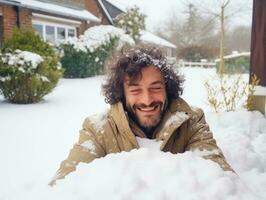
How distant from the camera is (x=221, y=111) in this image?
573 centimetres

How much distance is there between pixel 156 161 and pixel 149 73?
610mm

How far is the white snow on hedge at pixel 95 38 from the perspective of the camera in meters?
13.3

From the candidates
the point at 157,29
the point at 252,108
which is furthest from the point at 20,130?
the point at 157,29

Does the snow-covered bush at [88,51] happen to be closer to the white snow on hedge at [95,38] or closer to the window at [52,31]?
the white snow on hedge at [95,38]

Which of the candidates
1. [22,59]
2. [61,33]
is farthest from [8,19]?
[22,59]

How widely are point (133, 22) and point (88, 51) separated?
5811 millimetres

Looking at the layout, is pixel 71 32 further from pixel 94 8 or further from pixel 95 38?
pixel 94 8

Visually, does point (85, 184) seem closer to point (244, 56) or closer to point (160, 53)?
point (160, 53)

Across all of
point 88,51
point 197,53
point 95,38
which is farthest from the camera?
point 197,53

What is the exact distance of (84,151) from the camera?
1.80m

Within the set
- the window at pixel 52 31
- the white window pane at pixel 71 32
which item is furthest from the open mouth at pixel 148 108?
the white window pane at pixel 71 32

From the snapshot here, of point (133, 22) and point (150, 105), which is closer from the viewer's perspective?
point (150, 105)

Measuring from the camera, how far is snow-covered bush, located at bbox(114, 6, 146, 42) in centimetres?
1844

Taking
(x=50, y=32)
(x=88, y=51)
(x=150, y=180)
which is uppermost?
(x=50, y=32)
